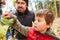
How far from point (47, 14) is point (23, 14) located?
201 millimetres

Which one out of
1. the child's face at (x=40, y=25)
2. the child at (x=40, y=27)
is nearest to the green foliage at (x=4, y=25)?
the child at (x=40, y=27)

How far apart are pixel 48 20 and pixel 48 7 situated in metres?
0.11

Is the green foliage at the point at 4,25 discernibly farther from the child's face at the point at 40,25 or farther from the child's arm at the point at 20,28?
the child's face at the point at 40,25

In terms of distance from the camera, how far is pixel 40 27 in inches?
Answer: 72.7

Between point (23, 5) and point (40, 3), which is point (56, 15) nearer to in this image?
point (40, 3)

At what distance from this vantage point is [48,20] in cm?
182

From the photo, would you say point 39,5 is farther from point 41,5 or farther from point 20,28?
point 20,28

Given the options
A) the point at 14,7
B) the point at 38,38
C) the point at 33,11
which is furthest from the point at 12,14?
the point at 38,38

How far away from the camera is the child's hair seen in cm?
181

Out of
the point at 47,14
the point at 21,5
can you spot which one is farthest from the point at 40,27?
the point at 21,5

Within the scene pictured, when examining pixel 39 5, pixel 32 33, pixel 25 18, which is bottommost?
pixel 32 33

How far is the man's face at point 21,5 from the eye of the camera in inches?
72.5

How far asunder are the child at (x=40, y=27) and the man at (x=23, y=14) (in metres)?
0.03

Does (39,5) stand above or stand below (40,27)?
above
